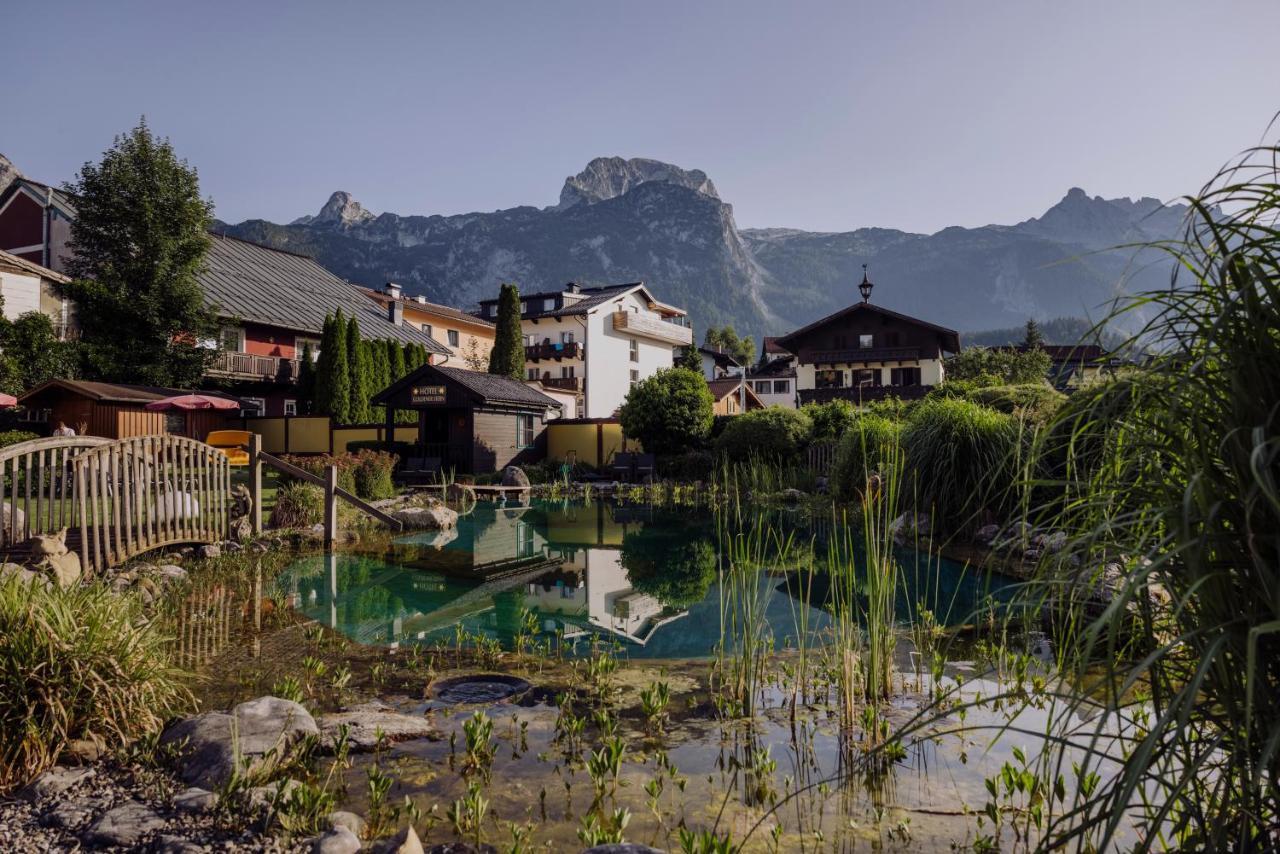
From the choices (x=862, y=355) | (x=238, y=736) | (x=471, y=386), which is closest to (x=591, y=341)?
(x=862, y=355)

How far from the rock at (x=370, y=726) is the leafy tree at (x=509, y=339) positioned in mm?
30014

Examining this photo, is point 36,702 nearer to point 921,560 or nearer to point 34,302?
point 921,560

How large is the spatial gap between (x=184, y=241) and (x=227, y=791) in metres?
26.6

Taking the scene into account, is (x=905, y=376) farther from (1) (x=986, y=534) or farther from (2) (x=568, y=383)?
(1) (x=986, y=534)

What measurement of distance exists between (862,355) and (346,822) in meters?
37.6

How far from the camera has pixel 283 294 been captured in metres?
32.3

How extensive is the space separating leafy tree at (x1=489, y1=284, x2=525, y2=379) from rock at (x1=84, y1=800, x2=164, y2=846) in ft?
103

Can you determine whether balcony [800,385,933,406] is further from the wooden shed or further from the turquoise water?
the wooden shed

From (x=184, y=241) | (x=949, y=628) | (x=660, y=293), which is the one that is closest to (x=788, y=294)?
(x=660, y=293)

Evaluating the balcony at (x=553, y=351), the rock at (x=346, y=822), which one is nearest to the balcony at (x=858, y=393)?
the balcony at (x=553, y=351)

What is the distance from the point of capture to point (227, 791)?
313 cm

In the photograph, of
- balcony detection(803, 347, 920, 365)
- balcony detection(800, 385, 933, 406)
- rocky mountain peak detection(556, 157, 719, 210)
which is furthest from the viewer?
rocky mountain peak detection(556, 157, 719, 210)

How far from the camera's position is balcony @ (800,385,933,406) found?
110 ft

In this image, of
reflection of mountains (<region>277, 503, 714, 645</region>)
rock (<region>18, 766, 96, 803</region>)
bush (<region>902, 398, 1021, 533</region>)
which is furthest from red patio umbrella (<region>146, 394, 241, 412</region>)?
rock (<region>18, 766, 96, 803</region>)
